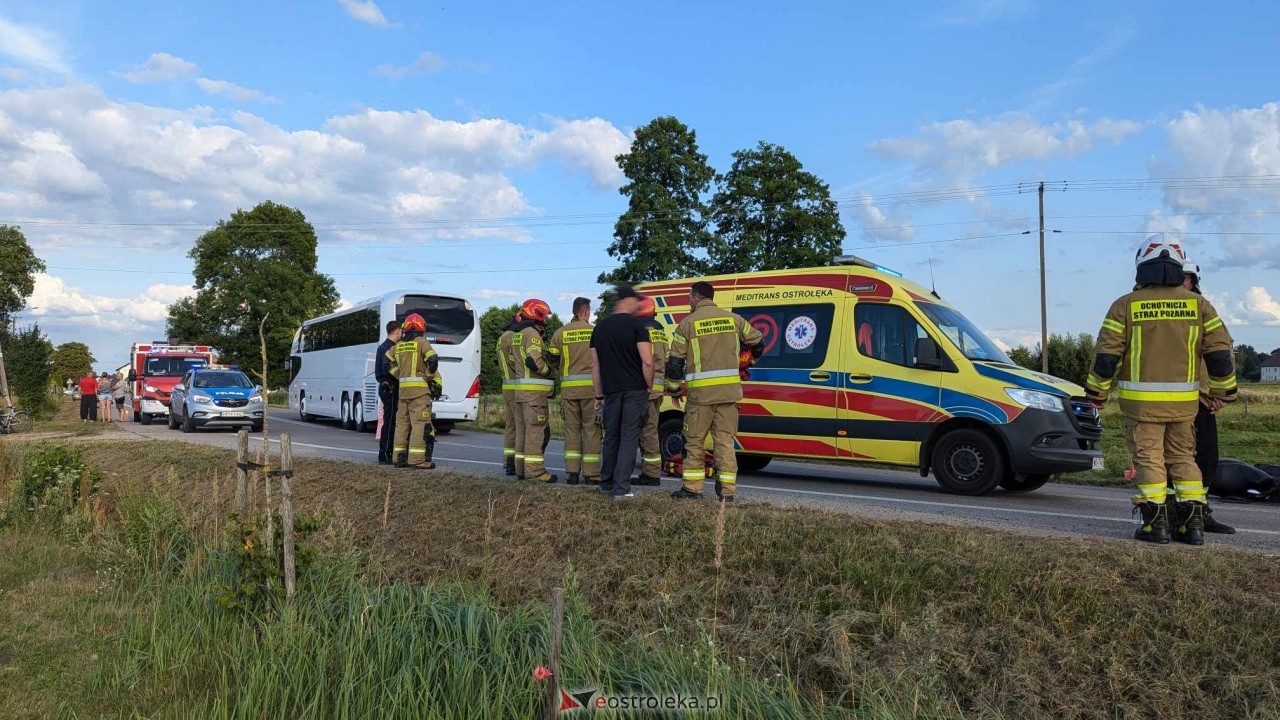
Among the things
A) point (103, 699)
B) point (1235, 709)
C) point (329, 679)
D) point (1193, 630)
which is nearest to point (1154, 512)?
point (1193, 630)

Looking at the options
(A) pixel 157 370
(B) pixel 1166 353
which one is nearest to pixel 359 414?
(A) pixel 157 370

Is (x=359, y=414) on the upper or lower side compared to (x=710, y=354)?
lower

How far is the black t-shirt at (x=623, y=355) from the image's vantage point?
7625mm

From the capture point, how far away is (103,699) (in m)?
4.73

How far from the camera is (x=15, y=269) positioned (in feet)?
182

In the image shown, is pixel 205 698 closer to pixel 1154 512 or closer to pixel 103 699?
pixel 103 699

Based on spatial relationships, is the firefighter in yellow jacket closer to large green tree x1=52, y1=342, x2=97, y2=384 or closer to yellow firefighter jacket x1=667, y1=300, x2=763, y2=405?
yellow firefighter jacket x1=667, y1=300, x2=763, y2=405

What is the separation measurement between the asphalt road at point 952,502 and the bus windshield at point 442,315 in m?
7.06

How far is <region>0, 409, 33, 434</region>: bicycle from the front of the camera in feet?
70.4

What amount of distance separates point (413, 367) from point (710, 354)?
4.54 meters

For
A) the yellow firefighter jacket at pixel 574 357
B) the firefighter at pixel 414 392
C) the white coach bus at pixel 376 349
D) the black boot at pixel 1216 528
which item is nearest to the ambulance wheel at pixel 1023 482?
the black boot at pixel 1216 528

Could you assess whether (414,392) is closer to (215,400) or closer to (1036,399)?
(1036,399)

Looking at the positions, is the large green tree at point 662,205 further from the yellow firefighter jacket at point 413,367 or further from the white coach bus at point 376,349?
the yellow firefighter jacket at point 413,367

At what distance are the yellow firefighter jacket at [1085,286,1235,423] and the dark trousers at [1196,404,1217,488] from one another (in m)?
0.45
